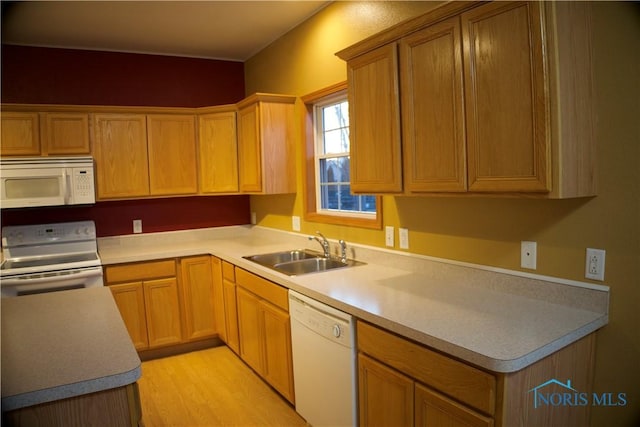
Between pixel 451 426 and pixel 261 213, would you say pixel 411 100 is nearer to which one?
pixel 451 426

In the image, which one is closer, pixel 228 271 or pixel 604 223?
pixel 604 223

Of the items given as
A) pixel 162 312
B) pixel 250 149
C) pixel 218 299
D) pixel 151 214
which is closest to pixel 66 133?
pixel 151 214

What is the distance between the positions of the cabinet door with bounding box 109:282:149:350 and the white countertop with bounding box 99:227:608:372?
1183mm

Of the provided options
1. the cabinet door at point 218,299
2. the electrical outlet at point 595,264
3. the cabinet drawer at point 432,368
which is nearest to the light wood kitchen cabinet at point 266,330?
the cabinet door at point 218,299

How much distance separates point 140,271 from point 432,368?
106 inches

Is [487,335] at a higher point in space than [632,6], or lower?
lower

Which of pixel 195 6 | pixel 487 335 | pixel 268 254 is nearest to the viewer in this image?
pixel 487 335

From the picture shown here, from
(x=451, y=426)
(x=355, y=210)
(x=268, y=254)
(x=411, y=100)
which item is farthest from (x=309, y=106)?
(x=451, y=426)

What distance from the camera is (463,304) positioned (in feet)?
6.15

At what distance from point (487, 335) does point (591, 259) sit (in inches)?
21.9

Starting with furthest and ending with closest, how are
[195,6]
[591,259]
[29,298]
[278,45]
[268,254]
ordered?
[278,45], [268,254], [195,6], [29,298], [591,259]

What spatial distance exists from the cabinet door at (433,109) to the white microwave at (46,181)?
265cm

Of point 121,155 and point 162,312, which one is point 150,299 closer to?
point 162,312

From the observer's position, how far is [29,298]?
220 cm
